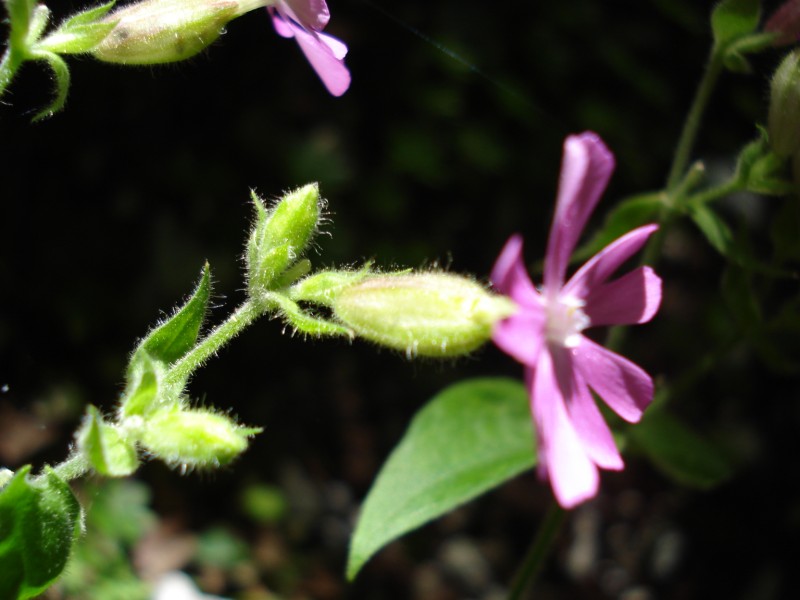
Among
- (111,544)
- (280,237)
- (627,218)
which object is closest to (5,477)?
(280,237)

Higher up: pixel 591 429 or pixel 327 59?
pixel 327 59

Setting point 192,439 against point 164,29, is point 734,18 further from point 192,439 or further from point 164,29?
point 192,439

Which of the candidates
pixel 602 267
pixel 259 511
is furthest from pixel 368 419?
pixel 602 267

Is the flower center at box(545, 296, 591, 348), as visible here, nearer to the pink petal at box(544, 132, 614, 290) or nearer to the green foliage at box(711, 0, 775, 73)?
the pink petal at box(544, 132, 614, 290)

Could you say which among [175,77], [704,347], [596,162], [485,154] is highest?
[596,162]

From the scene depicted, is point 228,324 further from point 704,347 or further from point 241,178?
point 704,347
